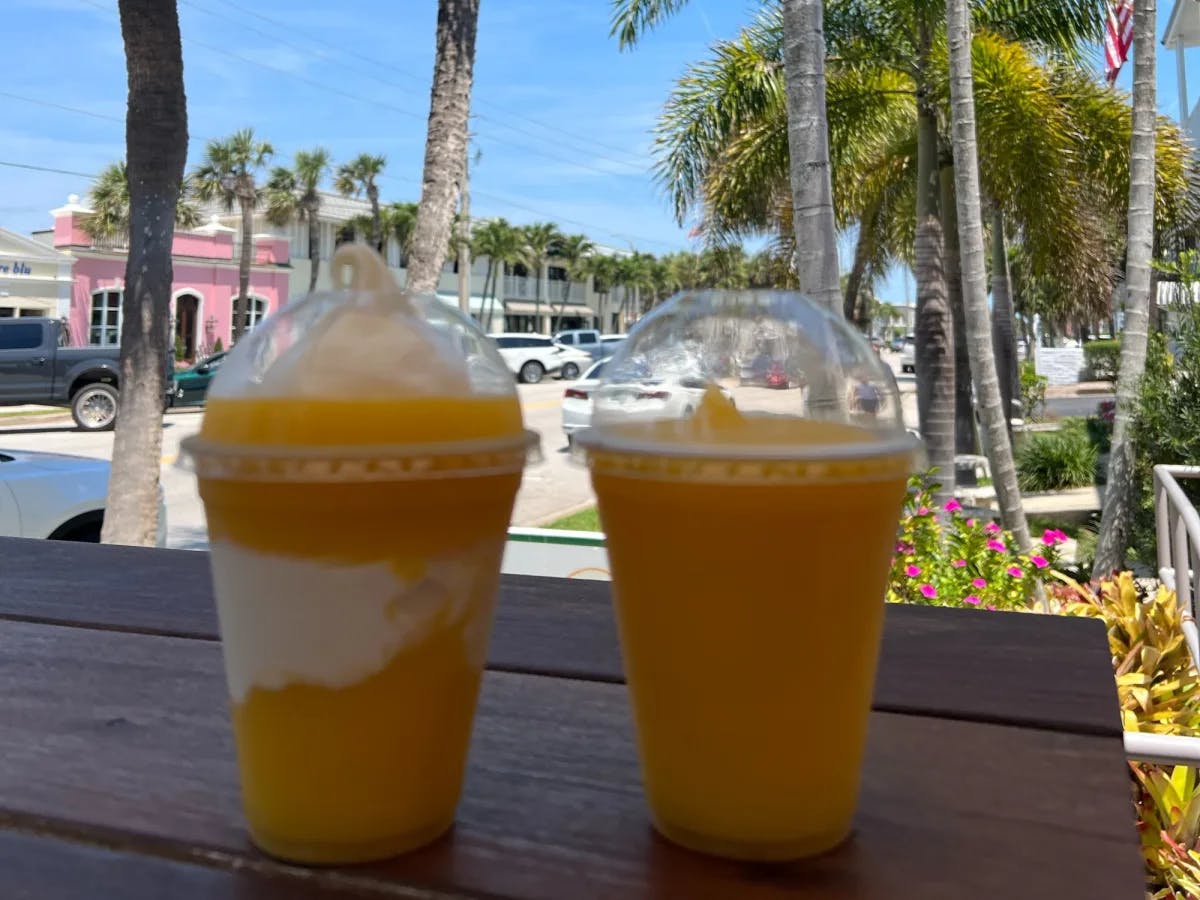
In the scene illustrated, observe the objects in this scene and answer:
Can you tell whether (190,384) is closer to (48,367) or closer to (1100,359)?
(48,367)

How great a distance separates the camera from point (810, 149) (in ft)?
13.1

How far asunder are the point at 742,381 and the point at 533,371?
25.7 meters

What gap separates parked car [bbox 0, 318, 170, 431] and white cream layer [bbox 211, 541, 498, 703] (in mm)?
15566

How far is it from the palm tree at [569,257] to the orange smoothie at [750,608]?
45.8 metres

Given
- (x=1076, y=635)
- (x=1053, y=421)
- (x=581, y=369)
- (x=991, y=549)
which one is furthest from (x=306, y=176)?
(x=1076, y=635)

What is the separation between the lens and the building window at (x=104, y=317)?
88.9 feet

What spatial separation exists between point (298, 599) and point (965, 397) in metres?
10.5

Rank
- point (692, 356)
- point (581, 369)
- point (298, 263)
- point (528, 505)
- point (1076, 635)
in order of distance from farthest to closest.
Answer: point (298, 263) < point (581, 369) < point (528, 505) < point (1076, 635) < point (692, 356)

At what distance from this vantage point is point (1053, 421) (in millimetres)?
16422

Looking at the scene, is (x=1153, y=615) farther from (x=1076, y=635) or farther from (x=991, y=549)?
(x=1076, y=635)

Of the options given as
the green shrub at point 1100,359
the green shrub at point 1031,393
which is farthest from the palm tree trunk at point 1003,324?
the green shrub at point 1100,359

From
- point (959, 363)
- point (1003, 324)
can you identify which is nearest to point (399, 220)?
point (1003, 324)

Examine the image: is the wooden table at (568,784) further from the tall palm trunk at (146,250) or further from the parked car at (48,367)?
the parked car at (48,367)

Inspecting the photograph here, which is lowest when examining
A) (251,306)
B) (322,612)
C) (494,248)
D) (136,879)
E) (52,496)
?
(52,496)
